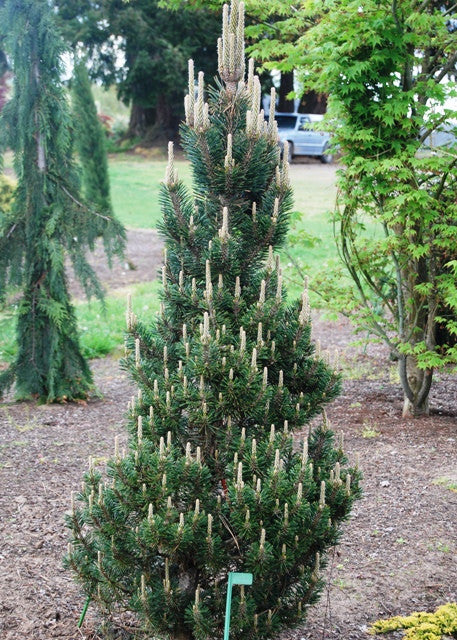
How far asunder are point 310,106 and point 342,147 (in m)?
25.6

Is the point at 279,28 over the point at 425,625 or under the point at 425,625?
over

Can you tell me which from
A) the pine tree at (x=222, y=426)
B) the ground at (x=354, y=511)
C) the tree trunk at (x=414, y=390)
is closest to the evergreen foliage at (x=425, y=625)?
the ground at (x=354, y=511)

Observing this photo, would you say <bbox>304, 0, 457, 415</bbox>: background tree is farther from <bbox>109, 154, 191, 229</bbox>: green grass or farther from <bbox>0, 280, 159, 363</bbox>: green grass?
<bbox>109, 154, 191, 229</bbox>: green grass

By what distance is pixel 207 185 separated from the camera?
11.0 ft

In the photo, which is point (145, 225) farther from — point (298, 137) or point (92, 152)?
point (298, 137)

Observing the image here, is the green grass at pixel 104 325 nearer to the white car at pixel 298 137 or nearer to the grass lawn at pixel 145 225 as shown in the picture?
the grass lawn at pixel 145 225

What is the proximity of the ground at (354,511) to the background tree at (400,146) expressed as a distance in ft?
2.52

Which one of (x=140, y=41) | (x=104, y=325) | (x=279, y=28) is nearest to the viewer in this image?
(x=279, y=28)

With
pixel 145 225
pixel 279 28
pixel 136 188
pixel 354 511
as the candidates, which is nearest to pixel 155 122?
pixel 136 188

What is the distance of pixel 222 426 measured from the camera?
10.5 ft

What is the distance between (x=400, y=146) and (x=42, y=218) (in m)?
3.60

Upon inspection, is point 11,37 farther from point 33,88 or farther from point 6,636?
point 6,636

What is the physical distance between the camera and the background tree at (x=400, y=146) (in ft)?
20.4

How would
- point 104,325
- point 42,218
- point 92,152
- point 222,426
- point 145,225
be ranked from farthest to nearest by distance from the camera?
point 145,225, point 92,152, point 104,325, point 42,218, point 222,426
